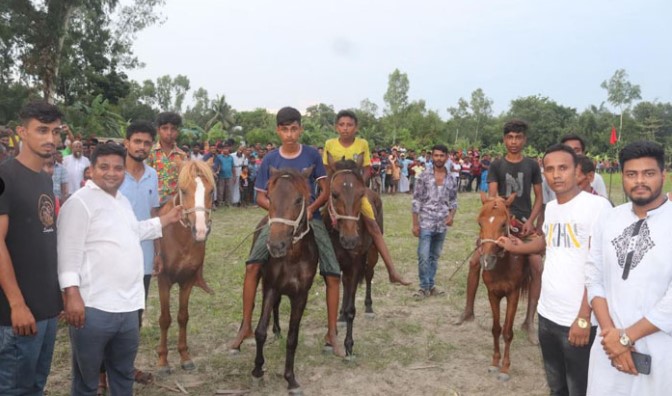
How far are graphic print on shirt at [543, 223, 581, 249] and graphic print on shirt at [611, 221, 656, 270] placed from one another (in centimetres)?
55

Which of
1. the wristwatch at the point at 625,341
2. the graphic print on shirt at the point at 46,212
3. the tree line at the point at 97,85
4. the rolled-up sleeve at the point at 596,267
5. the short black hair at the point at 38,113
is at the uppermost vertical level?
the tree line at the point at 97,85

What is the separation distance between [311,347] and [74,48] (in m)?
28.8

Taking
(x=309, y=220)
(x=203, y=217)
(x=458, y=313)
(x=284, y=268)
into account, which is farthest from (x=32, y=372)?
(x=458, y=313)

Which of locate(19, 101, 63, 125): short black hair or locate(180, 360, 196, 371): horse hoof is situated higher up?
locate(19, 101, 63, 125): short black hair

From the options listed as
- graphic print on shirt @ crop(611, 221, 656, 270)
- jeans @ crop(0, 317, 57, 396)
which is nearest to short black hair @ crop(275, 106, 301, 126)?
jeans @ crop(0, 317, 57, 396)

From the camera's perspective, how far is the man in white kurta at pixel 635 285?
101 inches

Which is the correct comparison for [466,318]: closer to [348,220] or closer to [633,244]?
[348,220]

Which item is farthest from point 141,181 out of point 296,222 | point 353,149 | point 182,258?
point 353,149

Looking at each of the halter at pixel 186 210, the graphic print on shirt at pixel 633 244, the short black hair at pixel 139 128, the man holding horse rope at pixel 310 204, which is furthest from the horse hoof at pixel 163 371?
the graphic print on shirt at pixel 633 244

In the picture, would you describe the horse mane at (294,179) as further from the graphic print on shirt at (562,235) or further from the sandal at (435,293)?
the sandal at (435,293)

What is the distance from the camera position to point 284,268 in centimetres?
473

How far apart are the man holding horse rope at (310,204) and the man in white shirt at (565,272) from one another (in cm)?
226

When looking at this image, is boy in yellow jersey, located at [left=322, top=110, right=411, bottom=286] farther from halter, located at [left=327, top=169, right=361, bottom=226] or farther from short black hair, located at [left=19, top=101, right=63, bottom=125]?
short black hair, located at [left=19, top=101, right=63, bottom=125]

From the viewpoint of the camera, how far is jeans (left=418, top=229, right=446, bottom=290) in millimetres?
7699
